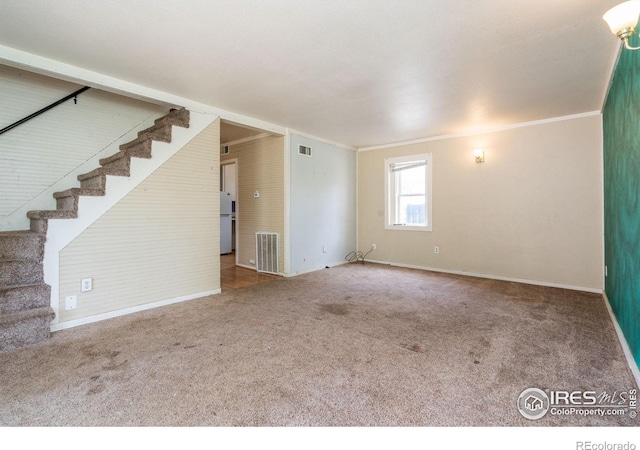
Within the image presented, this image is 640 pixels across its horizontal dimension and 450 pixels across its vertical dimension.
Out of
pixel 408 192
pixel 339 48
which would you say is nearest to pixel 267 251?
pixel 408 192

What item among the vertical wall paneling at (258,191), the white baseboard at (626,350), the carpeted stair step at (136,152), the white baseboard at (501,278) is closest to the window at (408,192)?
the white baseboard at (501,278)

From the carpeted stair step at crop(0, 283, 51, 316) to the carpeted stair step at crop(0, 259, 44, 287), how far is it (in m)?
0.08

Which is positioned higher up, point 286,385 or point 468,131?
point 468,131

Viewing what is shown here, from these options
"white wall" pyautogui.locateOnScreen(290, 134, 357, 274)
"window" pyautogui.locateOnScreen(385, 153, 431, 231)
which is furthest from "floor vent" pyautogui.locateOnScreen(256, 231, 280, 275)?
"window" pyautogui.locateOnScreen(385, 153, 431, 231)

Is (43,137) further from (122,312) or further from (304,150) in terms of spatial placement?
(304,150)

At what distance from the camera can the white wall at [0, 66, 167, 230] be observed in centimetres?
303

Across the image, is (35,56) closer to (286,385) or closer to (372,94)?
(372,94)

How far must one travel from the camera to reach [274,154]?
17.1ft

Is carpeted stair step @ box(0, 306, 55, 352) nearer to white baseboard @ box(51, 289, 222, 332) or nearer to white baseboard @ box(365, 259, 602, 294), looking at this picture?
white baseboard @ box(51, 289, 222, 332)

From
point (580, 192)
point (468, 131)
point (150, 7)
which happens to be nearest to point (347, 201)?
point (468, 131)

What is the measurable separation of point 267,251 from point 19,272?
10.3 feet

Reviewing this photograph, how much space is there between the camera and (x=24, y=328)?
8.07 ft
